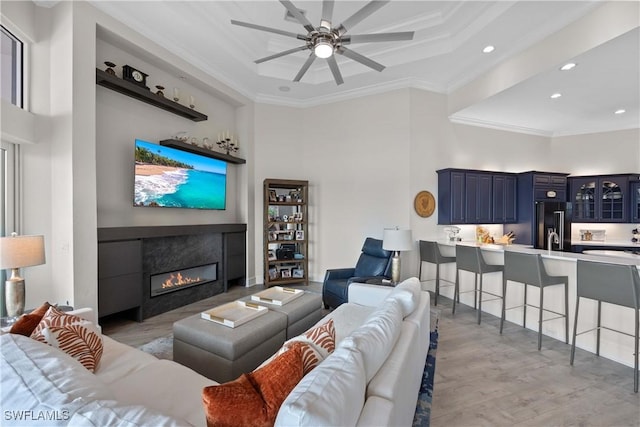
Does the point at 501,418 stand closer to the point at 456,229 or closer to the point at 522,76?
the point at 456,229

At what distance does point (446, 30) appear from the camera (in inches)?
156

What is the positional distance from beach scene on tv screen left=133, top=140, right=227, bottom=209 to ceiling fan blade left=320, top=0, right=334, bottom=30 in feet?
8.91

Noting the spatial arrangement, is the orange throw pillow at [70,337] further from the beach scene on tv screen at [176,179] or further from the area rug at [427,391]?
the beach scene on tv screen at [176,179]

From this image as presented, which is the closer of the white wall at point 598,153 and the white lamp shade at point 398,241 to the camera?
the white lamp shade at point 398,241

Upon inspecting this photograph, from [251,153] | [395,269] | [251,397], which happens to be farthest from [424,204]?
[251,397]

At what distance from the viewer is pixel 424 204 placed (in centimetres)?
504

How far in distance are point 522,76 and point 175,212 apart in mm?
5351

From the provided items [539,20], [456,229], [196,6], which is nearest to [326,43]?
[196,6]

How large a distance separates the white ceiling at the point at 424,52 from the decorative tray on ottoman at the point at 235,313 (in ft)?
11.4

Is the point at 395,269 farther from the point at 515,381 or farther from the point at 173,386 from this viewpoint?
the point at 173,386

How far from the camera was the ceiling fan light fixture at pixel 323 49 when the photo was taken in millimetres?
2760

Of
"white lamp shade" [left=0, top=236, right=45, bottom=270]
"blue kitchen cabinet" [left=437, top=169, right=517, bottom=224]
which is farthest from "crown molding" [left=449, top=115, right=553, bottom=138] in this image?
"white lamp shade" [left=0, top=236, right=45, bottom=270]

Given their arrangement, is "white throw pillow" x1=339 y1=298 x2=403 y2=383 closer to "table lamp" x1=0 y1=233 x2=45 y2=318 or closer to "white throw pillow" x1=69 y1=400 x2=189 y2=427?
"white throw pillow" x1=69 y1=400 x2=189 y2=427

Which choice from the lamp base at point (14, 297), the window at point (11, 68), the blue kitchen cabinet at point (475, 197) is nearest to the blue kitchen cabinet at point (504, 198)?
the blue kitchen cabinet at point (475, 197)
